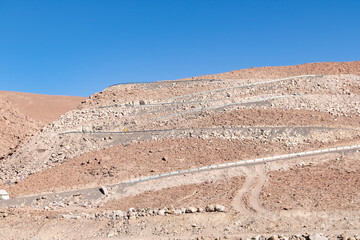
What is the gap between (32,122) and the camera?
119 feet

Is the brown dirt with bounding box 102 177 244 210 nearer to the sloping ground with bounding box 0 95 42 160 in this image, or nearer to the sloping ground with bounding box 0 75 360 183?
the sloping ground with bounding box 0 75 360 183

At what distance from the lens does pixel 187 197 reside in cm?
1836

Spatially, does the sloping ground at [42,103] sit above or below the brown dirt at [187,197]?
above

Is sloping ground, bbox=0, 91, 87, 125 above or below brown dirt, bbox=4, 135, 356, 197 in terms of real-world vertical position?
above

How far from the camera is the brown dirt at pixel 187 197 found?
17.7 metres

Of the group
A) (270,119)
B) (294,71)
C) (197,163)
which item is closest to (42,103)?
(294,71)

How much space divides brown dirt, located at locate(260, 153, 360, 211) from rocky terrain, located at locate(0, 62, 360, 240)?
0.05 m

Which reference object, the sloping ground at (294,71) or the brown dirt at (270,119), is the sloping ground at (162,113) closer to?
the brown dirt at (270,119)

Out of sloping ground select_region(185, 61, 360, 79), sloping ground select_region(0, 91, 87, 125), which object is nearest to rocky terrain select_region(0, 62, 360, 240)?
sloping ground select_region(185, 61, 360, 79)

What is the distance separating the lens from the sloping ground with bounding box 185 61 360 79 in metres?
34.5

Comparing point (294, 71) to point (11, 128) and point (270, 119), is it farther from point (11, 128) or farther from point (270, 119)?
point (11, 128)

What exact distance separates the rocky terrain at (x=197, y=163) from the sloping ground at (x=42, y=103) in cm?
3701

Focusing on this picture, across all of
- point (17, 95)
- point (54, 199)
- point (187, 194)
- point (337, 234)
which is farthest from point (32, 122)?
point (17, 95)

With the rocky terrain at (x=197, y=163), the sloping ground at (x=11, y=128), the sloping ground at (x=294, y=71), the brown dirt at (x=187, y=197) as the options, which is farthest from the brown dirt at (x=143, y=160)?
the sloping ground at (x=294, y=71)
